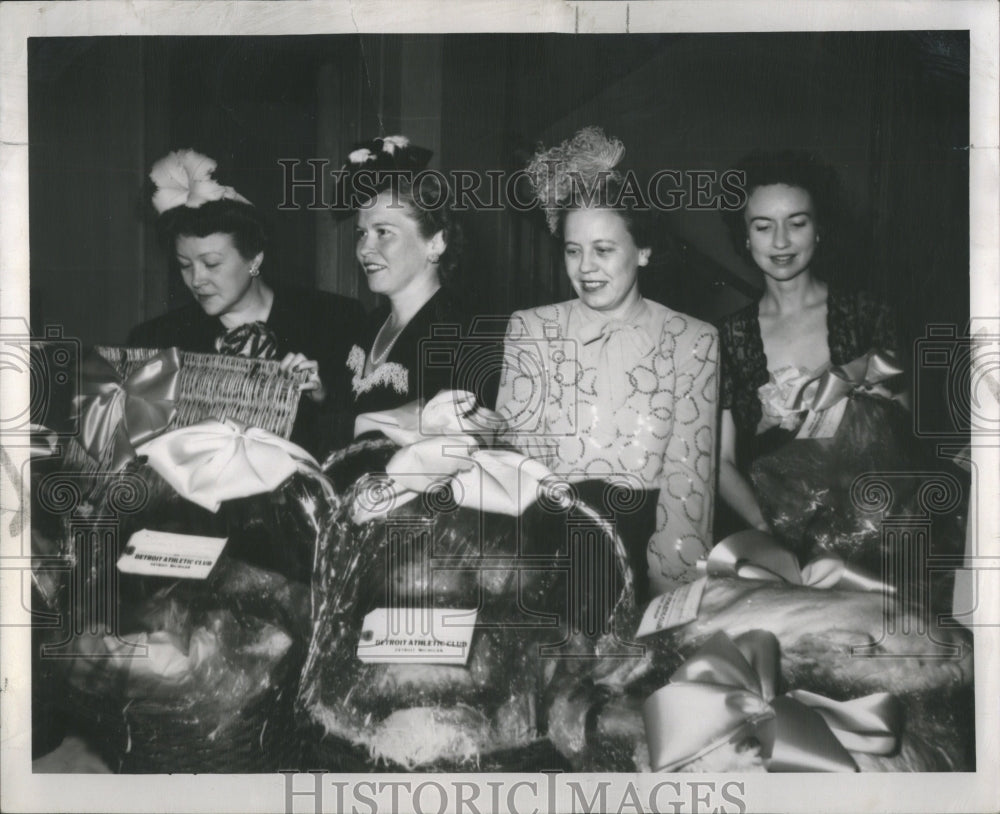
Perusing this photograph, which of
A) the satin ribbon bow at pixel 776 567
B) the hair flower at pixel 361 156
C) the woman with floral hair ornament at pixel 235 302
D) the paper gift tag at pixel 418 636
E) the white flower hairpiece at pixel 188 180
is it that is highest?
the hair flower at pixel 361 156

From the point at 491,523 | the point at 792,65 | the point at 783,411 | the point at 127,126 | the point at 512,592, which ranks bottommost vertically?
the point at 512,592

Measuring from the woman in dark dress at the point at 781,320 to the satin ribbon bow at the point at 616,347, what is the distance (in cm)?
19

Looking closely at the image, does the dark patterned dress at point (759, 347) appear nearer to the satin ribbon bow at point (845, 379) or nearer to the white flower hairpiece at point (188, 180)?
the satin ribbon bow at point (845, 379)

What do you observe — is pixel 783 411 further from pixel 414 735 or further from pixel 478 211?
pixel 414 735

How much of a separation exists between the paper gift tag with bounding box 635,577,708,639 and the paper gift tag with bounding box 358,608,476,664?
401 mm

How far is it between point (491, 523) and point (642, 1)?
1286 mm

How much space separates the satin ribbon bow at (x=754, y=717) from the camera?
7.13 ft

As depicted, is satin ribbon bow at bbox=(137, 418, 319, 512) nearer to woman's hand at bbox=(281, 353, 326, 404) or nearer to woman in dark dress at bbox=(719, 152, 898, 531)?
woman's hand at bbox=(281, 353, 326, 404)

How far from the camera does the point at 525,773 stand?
2.19 m

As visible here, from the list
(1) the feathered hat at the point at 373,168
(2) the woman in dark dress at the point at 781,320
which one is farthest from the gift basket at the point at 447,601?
(1) the feathered hat at the point at 373,168

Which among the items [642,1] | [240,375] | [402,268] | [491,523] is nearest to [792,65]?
[642,1]

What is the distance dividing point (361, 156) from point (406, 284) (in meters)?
0.32

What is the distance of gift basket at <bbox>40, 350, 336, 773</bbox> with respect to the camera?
2.21 meters

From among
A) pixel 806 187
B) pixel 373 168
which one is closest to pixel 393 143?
pixel 373 168
